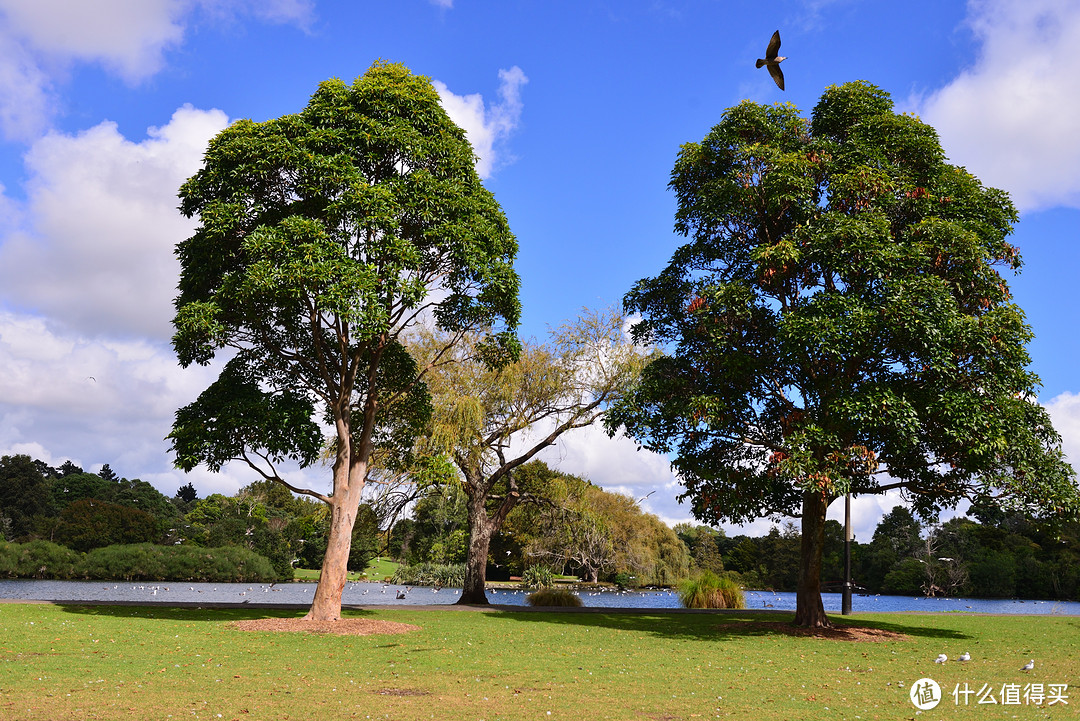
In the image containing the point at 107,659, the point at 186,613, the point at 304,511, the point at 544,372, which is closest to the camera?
the point at 107,659

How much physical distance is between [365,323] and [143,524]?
6063cm

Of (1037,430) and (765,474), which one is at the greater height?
(1037,430)

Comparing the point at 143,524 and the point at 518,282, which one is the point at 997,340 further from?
the point at 143,524

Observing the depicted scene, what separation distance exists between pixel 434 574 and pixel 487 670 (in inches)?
1751

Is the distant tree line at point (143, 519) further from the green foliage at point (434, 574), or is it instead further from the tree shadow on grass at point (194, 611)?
the tree shadow on grass at point (194, 611)

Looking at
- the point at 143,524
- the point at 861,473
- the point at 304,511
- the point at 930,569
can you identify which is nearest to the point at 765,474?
the point at 861,473

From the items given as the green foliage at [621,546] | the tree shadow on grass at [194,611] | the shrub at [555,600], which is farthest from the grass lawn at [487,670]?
the green foliage at [621,546]

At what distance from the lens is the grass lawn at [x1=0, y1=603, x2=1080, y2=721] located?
8.28 m

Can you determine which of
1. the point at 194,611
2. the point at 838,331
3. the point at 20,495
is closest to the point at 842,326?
the point at 838,331

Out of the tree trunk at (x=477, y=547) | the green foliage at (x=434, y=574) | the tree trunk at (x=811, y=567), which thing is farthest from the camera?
the green foliage at (x=434, y=574)

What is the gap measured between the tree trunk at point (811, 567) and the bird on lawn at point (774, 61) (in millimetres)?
10760

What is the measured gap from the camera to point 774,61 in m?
12.4

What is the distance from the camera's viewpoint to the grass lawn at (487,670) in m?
8.28

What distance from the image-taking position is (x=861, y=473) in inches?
724
